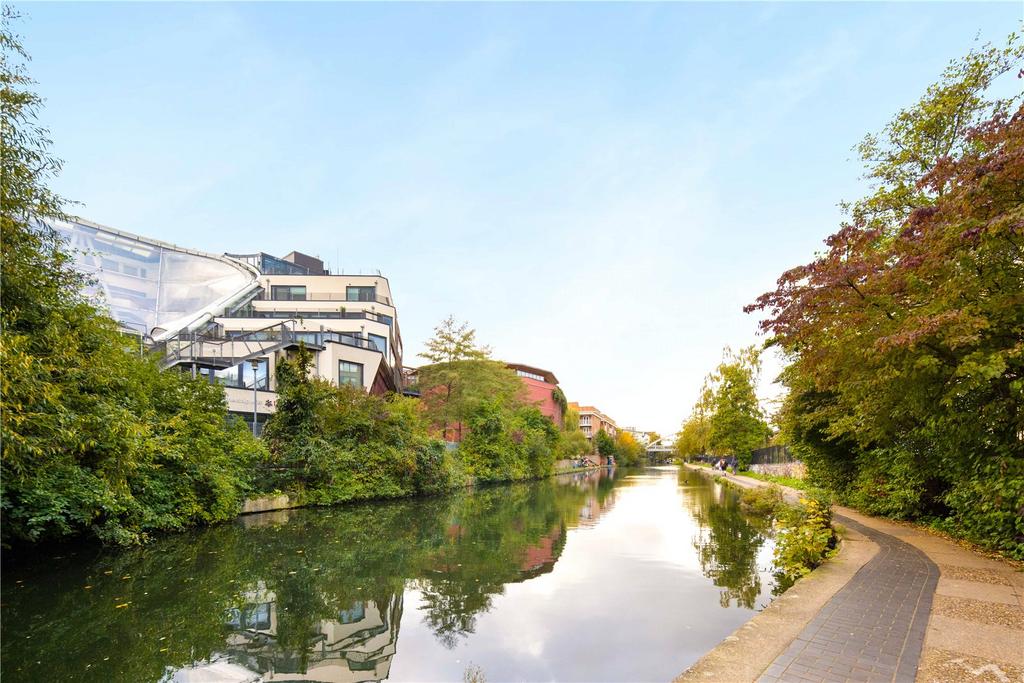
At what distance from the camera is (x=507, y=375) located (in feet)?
147

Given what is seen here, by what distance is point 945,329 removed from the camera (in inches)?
297

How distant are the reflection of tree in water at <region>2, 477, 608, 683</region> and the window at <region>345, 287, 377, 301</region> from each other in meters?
32.5

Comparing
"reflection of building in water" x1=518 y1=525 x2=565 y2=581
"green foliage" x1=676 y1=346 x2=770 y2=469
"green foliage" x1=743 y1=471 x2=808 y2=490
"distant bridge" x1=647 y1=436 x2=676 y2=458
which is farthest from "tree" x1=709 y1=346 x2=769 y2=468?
"distant bridge" x1=647 y1=436 x2=676 y2=458

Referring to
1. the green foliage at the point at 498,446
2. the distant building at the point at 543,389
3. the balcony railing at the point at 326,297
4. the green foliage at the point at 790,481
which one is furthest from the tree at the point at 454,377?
the distant building at the point at 543,389

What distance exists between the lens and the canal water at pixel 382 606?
5680mm

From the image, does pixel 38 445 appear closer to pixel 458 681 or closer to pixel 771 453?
pixel 458 681

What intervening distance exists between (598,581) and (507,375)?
35747 mm

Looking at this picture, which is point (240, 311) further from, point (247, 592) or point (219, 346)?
point (247, 592)

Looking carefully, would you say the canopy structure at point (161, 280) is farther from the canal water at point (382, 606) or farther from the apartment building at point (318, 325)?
the canal water at point (382, 606)

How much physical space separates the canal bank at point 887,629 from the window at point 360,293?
138ft

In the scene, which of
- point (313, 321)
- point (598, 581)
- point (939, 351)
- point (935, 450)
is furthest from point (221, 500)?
point (313, 321)

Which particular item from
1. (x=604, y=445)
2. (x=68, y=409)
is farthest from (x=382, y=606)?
(x=604, y=445)

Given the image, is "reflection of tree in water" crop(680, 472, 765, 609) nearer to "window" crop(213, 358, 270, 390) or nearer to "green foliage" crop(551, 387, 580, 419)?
"window" crop(213, 358, 270, 390)

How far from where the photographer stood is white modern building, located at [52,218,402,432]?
27.6 meters
